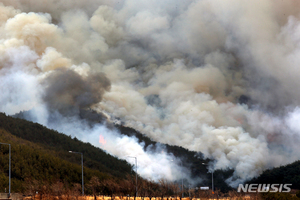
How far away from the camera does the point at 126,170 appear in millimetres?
195750

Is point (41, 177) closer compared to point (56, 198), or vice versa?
point (56, 198)

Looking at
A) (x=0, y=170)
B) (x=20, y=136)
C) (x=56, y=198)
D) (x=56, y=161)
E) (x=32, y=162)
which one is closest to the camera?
(x=56, y=198)

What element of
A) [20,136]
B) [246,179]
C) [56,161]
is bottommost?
[246,179]

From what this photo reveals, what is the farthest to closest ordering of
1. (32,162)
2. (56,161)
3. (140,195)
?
1. (56,161)
2. (32,162)
3. (140,195)

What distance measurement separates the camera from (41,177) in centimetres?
12375

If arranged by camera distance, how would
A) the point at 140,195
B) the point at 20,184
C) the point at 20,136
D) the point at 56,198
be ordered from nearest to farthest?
the point at 56,198 < the point at 140,195 < the point at 20,184 < the point at 20,136

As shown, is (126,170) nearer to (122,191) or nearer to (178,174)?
(178,174)

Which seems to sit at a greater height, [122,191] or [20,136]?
[20,136]

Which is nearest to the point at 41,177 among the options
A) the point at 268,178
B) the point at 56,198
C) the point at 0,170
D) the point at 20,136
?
the point at 0,170

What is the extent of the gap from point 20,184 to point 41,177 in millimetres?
14384

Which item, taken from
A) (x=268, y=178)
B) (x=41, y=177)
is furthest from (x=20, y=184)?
(x=268, y=178)

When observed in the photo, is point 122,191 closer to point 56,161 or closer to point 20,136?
point 56,161

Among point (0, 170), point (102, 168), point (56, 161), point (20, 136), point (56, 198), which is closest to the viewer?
point (56, 198)

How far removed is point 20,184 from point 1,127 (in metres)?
96.9
